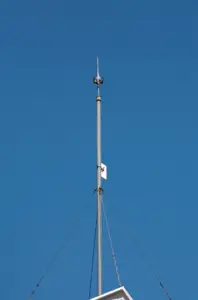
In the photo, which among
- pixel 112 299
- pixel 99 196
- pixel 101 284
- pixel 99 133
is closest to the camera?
pixel 112 299

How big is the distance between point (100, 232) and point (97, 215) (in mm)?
1208

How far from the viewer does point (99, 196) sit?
41.3m

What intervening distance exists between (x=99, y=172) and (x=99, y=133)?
2909mm

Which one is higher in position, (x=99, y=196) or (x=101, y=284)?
(x=99, y=196)

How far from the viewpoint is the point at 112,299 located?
32.5 meters

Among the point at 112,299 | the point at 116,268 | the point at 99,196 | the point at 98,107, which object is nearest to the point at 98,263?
the point at 116,268

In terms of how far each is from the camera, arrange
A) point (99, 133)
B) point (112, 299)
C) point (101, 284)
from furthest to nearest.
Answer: point (99, 133)
point (101, 284)
point (112, 299)

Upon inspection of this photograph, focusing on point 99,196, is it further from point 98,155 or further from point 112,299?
point 112,299

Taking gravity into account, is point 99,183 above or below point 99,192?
above

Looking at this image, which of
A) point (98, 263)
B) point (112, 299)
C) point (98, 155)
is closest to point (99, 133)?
point (98, 155)

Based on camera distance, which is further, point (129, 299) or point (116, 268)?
point (116, 268)

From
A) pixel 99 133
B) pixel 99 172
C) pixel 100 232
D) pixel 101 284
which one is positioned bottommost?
pixel 101 284

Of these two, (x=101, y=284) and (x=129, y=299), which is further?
(x=101, y=284)

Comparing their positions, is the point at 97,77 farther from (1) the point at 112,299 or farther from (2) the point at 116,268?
(1) the point at 112,299
